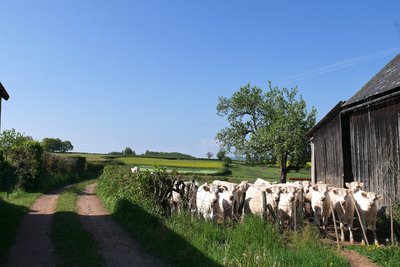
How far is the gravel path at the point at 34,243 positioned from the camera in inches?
378

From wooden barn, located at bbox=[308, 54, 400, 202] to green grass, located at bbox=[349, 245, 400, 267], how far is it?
371cm

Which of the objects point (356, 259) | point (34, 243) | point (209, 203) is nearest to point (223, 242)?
point (356, 259)

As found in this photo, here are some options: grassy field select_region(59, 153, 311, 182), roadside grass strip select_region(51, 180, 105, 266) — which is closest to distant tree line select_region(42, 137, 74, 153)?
grassy field select_region(59, 153, 311, 182)

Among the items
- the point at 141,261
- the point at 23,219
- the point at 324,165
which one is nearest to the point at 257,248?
the point at 141,261

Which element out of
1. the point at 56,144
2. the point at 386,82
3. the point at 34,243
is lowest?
the point at 34,243

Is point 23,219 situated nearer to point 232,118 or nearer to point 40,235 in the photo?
point 40,235

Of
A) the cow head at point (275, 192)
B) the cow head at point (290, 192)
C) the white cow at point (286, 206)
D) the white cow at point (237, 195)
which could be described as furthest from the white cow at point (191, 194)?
the cow head at point (290, 192)

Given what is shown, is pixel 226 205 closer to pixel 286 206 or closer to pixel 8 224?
pixel 286 206

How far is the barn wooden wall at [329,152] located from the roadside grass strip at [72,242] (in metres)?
11.9

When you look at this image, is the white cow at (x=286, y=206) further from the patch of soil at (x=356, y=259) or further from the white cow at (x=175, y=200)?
the white cow at (x=175, y=200)

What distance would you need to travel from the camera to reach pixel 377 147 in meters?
17.0

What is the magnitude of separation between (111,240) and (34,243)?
6.51 ft

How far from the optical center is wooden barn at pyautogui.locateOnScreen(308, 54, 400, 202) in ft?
52.1

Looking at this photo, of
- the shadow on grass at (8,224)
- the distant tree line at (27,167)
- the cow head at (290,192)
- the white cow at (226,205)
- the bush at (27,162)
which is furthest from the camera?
the bush at (27,162)
